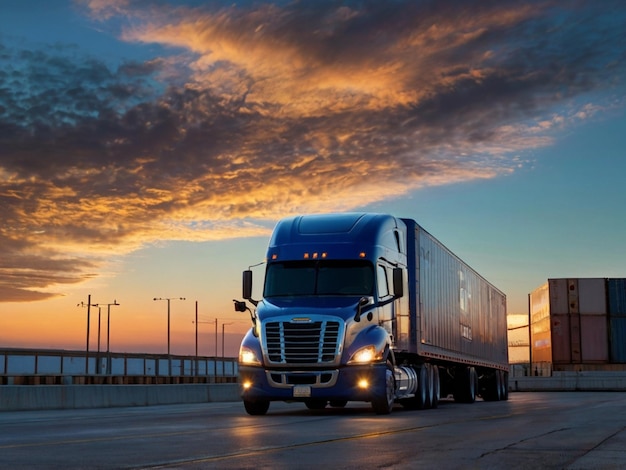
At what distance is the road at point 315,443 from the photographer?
9.80 meters

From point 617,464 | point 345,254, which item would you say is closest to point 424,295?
point 345,254

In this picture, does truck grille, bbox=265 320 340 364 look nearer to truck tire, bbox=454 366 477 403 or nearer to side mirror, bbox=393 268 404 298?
side mirror, bbox=393 268 404 298

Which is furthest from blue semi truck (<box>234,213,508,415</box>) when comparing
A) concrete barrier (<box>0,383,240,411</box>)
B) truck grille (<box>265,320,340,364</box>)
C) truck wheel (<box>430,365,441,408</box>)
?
concrete barrier (<box>0,383,240,411</box>)

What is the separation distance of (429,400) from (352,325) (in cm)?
712

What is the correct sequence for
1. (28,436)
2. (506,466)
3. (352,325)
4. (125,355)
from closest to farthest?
(506,466) → (28,436) → (352,325) → (125,355)

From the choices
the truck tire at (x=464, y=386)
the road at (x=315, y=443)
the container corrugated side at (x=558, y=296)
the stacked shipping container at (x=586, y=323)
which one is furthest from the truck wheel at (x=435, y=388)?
the container corrugated side at (x=558, y=296)

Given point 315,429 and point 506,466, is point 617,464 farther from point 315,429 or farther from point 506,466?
point 315,429

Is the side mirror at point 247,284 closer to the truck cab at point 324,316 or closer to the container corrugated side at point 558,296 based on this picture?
the truck cab at point 324,316

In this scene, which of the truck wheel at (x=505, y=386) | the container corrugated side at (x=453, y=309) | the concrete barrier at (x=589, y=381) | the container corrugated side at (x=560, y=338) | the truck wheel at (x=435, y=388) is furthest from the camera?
the concrete barrier at (x=589, y=381)

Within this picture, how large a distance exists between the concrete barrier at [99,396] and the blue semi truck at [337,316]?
6402mm

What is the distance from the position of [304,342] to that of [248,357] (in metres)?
1.35

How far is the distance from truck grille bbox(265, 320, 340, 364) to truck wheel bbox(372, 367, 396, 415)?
4.49ft

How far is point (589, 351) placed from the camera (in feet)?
195

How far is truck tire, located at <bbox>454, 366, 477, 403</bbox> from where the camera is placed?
32.6 metres
